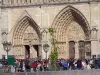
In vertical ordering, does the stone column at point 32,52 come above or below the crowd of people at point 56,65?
above

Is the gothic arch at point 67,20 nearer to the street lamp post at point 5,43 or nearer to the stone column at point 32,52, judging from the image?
the stone column at point 32,52

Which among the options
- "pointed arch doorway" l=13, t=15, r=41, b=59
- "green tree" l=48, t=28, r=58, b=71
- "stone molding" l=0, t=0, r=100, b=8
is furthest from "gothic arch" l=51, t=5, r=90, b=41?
"pointed arch doorway" l=13, t=15, r=41, b=59

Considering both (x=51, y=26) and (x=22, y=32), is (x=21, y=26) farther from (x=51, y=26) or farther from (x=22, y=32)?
(x=51, y=26)

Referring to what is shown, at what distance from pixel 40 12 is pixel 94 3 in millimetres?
5690

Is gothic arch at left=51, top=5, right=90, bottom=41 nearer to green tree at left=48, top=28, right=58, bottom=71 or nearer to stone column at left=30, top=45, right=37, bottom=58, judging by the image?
green tree at left=48, top=28, right=58, bottom=71

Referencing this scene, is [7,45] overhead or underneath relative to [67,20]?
underneath

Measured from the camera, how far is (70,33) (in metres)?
48.8

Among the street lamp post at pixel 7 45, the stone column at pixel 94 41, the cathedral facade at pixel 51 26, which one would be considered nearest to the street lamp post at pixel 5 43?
the street lamp post at pixel 7 45

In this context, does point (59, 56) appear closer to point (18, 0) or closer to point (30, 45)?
point (30, 45)

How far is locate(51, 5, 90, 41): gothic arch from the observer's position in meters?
47.2

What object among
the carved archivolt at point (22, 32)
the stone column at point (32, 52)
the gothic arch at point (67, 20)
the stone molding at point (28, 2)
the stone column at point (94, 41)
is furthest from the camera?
the stone column at point (32, 52)

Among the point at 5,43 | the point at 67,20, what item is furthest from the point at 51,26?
the point at 5,43

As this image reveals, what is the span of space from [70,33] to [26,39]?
464 cm

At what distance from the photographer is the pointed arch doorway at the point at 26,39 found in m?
49.8
